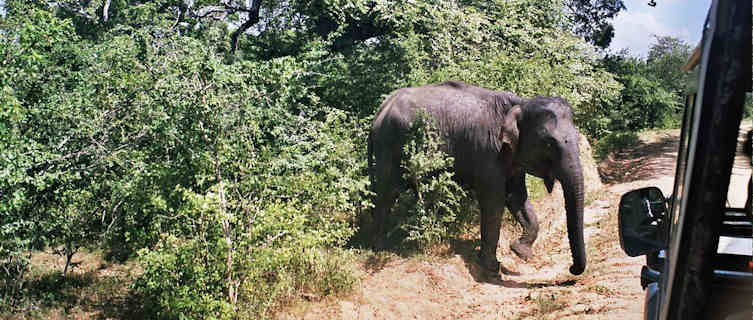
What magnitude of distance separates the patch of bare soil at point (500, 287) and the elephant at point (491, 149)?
1.12 ft

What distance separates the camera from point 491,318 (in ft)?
22.5

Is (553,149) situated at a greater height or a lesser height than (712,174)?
lesser

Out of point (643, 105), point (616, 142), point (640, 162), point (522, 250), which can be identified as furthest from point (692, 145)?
point (643, 105)

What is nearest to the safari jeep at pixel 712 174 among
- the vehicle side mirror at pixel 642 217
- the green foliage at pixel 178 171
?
the vehicle side mirror at pixel 642 217

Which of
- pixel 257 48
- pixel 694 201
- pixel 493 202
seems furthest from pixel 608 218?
pixel 694 201

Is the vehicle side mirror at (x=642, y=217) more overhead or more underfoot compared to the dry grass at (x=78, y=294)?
more overhead

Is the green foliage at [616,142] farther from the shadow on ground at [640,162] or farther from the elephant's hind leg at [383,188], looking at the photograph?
the elephant's hind leg at [383,188]

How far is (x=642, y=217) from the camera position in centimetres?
282

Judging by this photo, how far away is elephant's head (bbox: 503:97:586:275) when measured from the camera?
23.9 feet

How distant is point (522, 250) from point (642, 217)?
6296 mm

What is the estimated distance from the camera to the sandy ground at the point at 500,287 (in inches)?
258

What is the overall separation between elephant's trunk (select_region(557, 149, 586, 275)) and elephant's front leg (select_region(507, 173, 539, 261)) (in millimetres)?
1473

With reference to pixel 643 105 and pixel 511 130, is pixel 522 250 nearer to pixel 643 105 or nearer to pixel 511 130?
pixel 511 130

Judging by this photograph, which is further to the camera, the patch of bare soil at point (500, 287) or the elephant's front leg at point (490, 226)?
the elephant's front leg at point (490, 226)
